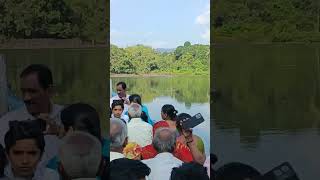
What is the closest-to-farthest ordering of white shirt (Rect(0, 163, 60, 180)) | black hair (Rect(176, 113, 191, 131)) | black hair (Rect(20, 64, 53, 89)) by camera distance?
white shirt (Rect(0, 163, 60, 180))
black hair (Rect(20, 64, 53, 89))
black hair (Rect(176, 113, 191, 131))

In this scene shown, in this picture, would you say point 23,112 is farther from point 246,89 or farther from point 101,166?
point 246,89

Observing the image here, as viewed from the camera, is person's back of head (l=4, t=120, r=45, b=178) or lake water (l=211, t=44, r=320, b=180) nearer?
person's back of head (l=4, t=120, r=45, b=178)

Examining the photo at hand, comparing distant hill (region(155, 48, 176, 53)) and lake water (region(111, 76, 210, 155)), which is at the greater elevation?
distant hill (region(155, 48, 176, 53))

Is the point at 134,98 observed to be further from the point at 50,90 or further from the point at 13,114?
the point at 13,114

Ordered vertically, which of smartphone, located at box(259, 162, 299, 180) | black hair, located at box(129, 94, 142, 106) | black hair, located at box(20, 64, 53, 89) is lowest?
smartphone, located at box(259, 162, 299, 180)

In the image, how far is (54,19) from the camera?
2146mm

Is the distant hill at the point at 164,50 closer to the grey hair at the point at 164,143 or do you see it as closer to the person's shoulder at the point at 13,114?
the grey hair at the point at 164,143

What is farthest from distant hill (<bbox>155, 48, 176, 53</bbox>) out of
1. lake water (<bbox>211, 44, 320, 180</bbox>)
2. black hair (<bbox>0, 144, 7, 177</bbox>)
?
black hair (<bbox>0, 144, 7, 177</bbox>)

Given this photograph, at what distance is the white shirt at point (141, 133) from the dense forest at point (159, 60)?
29 centimetres

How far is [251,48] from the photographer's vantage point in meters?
2.34

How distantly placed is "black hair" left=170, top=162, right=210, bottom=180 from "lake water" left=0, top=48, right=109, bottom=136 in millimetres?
418

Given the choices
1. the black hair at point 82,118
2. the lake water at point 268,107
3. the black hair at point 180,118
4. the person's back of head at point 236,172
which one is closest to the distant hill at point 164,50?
the lake water at point 268,107

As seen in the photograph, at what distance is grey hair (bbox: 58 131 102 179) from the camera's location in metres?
2.02

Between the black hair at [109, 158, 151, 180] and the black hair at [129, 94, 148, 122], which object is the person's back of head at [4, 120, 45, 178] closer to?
the black hair at [109, 158, 151, 180]
